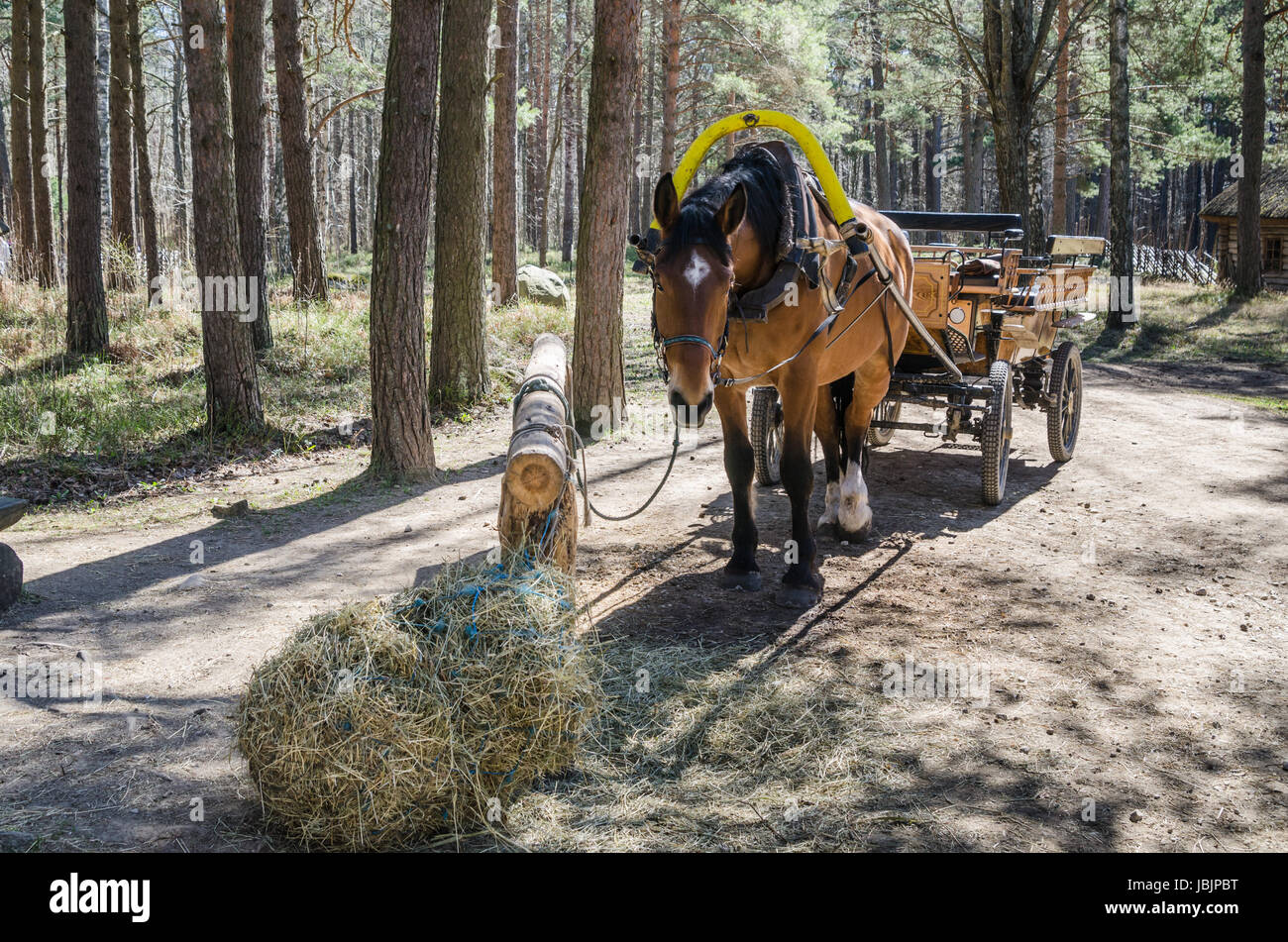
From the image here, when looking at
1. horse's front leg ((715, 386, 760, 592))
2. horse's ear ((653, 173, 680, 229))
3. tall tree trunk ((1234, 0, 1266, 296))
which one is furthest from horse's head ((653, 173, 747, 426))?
tall tree trunk ((1234, 0, 1266, 296))

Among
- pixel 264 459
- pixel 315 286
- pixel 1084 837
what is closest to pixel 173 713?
pixel 1084 837

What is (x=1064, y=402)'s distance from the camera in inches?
339

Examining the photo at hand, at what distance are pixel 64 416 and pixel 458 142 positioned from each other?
5001 mm

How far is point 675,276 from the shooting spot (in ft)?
14.6

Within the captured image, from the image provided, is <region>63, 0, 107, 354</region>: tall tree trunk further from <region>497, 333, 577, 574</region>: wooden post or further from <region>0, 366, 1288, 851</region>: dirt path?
<region>497, 333, 577, 574</region>: wooden post

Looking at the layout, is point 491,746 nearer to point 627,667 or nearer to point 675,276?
point 627,667

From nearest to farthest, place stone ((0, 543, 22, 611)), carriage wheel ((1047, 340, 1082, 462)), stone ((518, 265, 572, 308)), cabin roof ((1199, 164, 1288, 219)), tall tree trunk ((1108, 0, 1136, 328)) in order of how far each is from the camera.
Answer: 1. stone ((0, 543, 22, 611))
2. carriage wheel ((1047, 340, 1082, 462))
3. tall tree trunk ((1108, 0, 1136, 328))
4. stone ((518, 265, 572, 308))
5. cabin roof ((1199, 164, 1288, 219))

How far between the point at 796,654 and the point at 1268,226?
28807mm

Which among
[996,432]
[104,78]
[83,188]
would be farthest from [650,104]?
[996,432]

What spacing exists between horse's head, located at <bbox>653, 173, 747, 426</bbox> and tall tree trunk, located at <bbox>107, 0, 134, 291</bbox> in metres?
14.1

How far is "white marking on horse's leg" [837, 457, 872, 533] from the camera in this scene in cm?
667

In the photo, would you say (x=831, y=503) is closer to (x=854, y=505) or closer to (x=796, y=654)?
(x=854, y=505)

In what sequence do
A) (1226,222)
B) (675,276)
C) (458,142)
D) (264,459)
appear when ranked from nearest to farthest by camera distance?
(675,276) → (264,459) → (458,142) → (1226,222)

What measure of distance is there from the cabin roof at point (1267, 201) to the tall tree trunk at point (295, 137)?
23.7 meters
